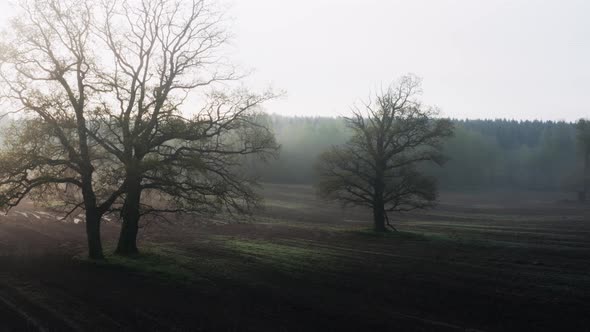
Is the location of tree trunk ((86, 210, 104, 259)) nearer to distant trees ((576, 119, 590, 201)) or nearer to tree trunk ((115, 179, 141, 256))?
tree trunk ((115, 179, 141, 256))

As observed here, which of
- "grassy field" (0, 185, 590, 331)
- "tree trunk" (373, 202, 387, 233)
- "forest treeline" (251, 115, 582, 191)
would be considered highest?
"forest treeline" (251, 115, 582, 191)

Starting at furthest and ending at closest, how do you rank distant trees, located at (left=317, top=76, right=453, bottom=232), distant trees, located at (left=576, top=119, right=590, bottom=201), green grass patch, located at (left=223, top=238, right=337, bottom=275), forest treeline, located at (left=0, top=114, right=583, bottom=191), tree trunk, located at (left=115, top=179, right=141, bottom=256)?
forest treeline, located at (left=0, top=114, right=583, bottom=191)
distant trees, located at (left=576, top=119, right=590, bottom=201)
distant trees, located at (left=317, top=76, right=453, bottom=232)
tree trunk, located at (left=115, top=179, right=141, bottom=256)
green grass patch, located at (left=223, top=238, right=337, bottom=275)

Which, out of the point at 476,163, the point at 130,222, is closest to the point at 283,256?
the point at 130,222

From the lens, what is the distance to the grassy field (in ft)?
52.3

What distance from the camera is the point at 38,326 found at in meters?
14.7

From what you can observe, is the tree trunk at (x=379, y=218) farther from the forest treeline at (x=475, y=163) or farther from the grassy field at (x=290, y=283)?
the forest treeline at (x=475, y=163)

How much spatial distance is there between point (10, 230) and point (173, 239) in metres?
11.4

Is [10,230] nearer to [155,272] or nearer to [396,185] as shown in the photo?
[155,272]

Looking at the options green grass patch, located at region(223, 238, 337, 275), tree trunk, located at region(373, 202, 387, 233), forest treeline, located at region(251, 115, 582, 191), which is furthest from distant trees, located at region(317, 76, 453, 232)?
forest treeline, located at region(251, 115, 582, 191)

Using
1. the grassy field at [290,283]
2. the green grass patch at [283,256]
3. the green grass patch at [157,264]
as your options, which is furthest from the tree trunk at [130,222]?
the green grass patch at [283,256]

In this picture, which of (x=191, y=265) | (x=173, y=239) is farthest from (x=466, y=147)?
(x=191, y=265)

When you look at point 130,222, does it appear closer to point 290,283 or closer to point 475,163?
point 290,283

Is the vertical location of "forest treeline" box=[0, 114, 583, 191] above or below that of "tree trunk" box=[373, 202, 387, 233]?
above

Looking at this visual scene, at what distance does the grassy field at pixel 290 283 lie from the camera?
1595cm
